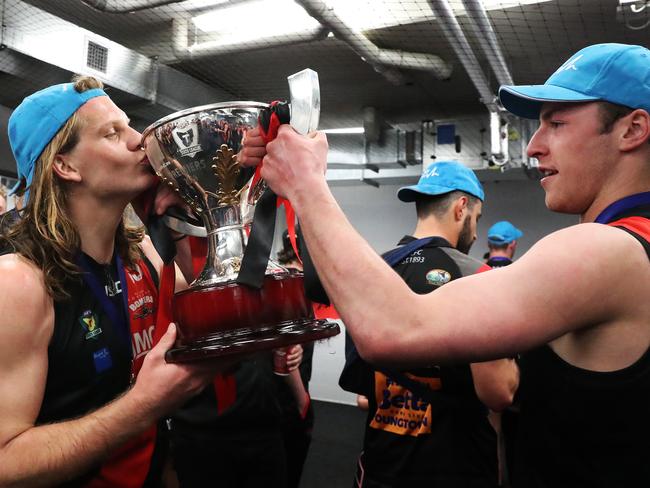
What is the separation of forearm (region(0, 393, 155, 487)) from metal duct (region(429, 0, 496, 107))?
2429 millimetres

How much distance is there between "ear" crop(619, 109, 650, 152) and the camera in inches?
37.4

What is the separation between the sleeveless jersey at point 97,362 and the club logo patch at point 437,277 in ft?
2.98

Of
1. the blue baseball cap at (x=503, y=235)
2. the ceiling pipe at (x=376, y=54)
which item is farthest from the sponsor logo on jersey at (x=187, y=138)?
the blue baseball cap at (x=503, y=235)

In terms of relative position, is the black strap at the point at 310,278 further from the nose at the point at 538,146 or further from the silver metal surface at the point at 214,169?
the nose at the point at 538,146

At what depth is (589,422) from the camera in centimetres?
86

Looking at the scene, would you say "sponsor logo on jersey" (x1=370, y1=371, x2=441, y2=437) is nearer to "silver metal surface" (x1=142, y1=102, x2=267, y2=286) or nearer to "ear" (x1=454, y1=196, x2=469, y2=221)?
"ear" (x1=454, y1=196, x2=469, y2=221)

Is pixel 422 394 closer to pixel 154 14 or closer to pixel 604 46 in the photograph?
pixel 604 46

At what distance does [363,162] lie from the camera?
5332 millimetres

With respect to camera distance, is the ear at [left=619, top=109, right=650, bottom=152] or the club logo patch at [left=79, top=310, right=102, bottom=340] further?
the club logo patch at [left=79, top=310, right=102, bottom=340]

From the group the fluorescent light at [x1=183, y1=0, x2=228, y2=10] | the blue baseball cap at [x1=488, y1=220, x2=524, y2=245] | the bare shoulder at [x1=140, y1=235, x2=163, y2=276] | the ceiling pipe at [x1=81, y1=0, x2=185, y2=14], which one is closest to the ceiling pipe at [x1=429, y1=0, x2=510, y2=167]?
the blue baseball cap at [x1=488, y1=220, x2=524, y2=245]

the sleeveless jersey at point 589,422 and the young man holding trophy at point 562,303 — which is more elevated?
the young man holding trophy at point 562,303

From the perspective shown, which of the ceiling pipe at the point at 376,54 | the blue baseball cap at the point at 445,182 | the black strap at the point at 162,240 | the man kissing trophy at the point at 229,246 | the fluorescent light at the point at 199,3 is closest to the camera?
the man kissing trophy at the point at 229,246

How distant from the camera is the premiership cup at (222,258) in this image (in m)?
0.91

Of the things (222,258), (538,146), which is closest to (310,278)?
(222,258)
